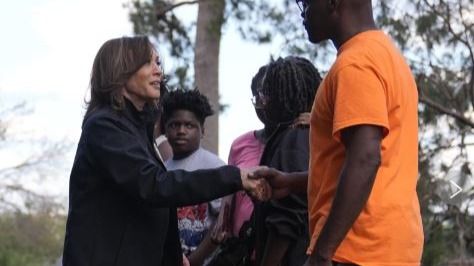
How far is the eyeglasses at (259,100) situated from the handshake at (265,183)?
0.56 m

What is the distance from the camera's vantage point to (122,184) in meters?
4.15

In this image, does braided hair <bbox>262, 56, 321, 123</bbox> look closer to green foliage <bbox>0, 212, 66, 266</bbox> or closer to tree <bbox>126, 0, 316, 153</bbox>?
tree <bbox>126, 0, 316, 153</bbox>

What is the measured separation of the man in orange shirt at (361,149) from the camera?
338 cm

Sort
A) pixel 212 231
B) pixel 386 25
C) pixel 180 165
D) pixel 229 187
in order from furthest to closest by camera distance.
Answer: pixel 386 25 → pixel 180 165 → pixel 212 231 → pixel 229 187

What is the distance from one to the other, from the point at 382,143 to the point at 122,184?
1119 mm

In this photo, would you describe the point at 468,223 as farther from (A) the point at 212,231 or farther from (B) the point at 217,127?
(A) the point at 212,231

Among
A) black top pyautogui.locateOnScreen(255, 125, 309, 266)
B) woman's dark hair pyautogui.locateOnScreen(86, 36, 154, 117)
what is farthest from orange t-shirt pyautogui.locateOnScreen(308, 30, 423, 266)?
woman's dark hair pyautogui.locateOnScreen(86, 36, 154, 117)

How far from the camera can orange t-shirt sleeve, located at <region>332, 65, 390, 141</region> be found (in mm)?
3393

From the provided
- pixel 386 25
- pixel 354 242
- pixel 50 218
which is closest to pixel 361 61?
pixel 354 242

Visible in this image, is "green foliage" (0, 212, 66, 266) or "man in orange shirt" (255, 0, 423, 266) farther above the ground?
"man in orange shirt" (255, 0, 423, 266)

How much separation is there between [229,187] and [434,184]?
9.63m

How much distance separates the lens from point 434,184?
534 inches

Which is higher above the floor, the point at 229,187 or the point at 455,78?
the point at 229,187

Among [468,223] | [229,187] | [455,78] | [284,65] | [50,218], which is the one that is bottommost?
[50,218]
